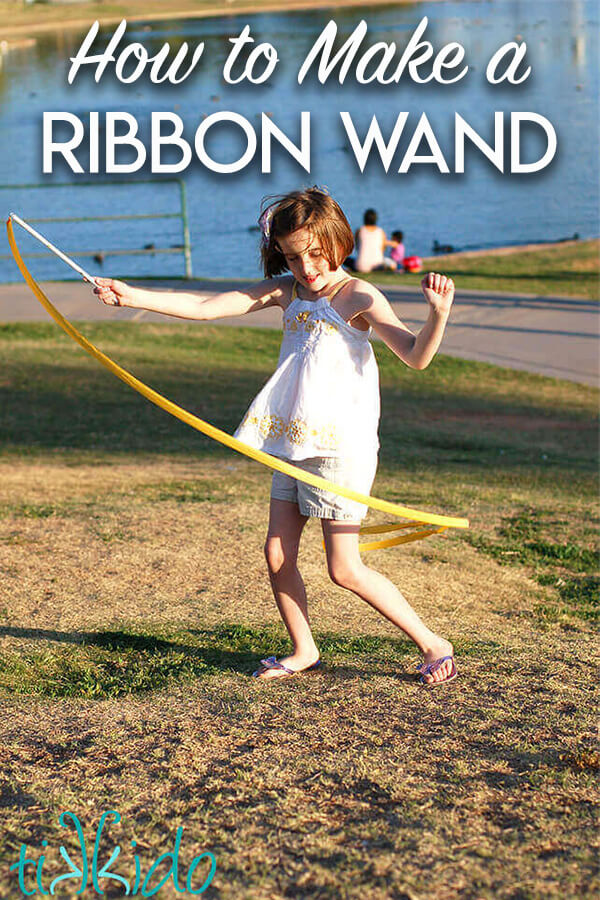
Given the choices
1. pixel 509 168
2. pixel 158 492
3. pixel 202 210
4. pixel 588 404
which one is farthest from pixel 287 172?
pixel 158 492

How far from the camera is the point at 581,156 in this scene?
45.0 metres

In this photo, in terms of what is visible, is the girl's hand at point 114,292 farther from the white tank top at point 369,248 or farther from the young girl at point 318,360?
the white tank top at point 369,248

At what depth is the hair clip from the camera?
3756 millimetres

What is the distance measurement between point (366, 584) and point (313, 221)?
3.98 feet

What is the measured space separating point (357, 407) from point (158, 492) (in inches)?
139

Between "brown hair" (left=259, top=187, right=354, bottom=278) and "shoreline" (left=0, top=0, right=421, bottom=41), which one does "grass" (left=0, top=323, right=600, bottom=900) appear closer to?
"brown hair" (left=259, top=187, right=354, bottom=278)

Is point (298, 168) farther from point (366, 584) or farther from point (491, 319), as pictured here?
point (366, 584)

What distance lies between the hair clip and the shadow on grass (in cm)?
156

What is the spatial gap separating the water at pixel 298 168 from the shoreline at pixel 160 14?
1.84 metres

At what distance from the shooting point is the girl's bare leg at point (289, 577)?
3.97m

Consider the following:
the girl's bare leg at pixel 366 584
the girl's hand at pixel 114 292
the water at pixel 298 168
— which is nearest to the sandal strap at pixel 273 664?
the girl's bare leg at pixel 366 584

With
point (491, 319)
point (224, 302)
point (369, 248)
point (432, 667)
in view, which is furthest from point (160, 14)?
point (432, 667)

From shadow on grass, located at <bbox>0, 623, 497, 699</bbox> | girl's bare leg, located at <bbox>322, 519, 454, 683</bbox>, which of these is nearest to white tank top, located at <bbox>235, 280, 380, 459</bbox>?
girl's bare leg, located at <bbox>322, 519, 454, 683</bbox>

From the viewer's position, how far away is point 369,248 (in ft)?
62.7
